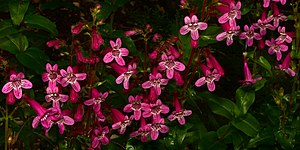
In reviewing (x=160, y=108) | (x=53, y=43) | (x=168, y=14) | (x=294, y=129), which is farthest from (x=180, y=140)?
(x=168, y=14)

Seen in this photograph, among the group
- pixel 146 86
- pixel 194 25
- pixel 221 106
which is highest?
pixel 194 25

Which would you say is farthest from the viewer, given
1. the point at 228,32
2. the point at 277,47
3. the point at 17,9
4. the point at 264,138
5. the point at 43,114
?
the point at 277,47

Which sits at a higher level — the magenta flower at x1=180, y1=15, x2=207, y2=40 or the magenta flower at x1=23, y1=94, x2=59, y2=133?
the magenta flower at x1=180, y1=15, x2=207, y2=40

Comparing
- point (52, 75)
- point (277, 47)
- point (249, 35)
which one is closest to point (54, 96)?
point (52, 75)

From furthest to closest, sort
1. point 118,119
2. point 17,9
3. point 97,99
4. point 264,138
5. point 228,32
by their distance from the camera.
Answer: point 264,138 < point 17,9 < point 228,32 < point 118,119 < point 97,99

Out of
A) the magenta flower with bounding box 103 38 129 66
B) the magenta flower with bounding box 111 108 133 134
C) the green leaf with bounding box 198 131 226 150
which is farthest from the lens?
the green leaf with bounding box 198 131 226 150

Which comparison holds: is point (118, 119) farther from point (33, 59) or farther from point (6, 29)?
point (6, 29)

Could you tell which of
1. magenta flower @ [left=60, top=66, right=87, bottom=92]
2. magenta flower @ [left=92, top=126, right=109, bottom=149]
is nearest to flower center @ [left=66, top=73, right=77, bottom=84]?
magenta flower @ [left=60, top=66, right=87, bottom=92]

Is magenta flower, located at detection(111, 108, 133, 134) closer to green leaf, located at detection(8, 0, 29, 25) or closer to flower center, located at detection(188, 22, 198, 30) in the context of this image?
flower center, located at detection(188, 22, 198, 30)
